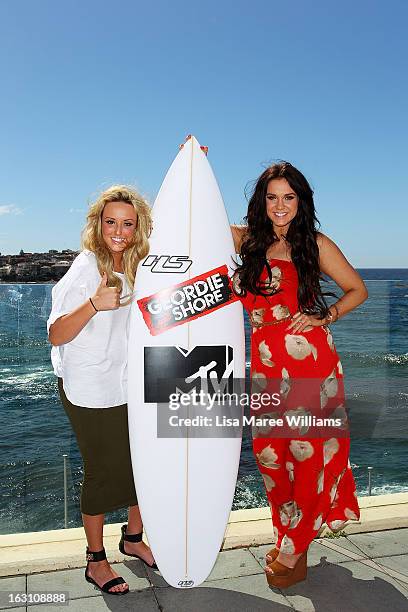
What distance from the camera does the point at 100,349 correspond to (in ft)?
6.98

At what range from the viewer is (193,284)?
2322 mm

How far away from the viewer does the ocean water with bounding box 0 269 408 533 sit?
16.5 m

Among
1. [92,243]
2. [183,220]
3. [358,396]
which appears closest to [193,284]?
[183,220]

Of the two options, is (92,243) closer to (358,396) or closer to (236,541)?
(236,541)

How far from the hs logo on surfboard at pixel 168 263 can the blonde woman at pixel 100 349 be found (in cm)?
5

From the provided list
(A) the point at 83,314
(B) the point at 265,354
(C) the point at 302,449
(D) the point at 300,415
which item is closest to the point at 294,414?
(D) the point at 300,415

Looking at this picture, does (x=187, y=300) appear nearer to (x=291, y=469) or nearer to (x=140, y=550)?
(x=291, y=469)

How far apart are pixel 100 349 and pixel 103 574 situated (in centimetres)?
82

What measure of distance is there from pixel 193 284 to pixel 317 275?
1.50ft

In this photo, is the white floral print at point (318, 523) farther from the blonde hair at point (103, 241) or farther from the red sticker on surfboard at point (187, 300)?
the blonde hair at point (103, 241)

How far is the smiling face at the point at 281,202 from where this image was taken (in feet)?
7.08

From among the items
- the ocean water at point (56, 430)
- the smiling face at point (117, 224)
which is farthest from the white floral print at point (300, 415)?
the ocean water at point (56, 430)

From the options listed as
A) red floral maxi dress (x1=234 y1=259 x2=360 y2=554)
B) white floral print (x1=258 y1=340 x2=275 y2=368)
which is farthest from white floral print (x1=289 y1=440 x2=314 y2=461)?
white floral print (x1=258 y1=340 x2=275 y2=368)

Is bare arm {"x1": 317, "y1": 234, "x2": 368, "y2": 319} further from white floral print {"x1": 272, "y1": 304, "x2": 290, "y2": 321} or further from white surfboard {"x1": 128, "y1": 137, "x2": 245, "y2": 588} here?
white surfboard {"x1": 128, "y1": 137, "x2": 245, "y2": 588}
